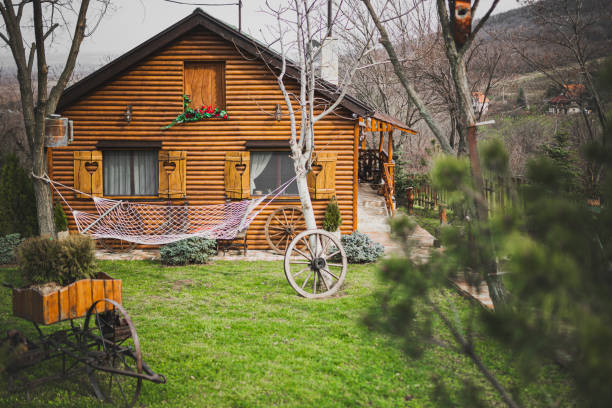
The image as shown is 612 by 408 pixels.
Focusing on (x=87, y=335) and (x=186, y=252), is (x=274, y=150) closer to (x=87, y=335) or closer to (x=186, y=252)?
(x=186, y=252)

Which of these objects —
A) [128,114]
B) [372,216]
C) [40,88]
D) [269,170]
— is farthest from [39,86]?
[372,216]

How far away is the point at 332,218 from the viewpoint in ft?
31.6

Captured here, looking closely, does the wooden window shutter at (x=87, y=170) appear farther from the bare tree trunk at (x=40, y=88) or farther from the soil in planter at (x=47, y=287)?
the soil in planter at (x=47, y=287)

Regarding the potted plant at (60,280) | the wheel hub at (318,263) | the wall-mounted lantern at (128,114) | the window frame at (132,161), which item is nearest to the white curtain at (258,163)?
the window frame at (132,161)

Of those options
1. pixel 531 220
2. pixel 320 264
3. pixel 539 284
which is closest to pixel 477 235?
pixel 531 220

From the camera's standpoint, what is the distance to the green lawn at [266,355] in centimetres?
384

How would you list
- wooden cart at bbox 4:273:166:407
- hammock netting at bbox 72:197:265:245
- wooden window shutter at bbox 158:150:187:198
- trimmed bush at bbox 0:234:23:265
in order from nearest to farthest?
1. wooden cart at bbox 4:273:166:407
2. trimmed bush at bbox 0:234:23:265
3. hammock netting at bbox 72:197:265:245
4. wooden window shutter at bbox 158:150:187:198

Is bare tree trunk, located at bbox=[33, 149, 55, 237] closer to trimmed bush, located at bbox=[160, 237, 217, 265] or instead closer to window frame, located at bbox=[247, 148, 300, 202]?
trimmed bush, located at bbox=[160, 237, 217, 265]

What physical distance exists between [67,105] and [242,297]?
6256mm

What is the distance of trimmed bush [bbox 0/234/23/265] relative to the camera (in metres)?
8.58

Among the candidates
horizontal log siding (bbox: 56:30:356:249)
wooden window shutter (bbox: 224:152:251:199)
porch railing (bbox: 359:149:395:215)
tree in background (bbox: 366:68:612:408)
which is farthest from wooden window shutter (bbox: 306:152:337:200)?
tree in background (bbox: 366:68:612:408)

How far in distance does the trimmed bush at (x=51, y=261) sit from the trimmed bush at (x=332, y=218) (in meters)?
6.03

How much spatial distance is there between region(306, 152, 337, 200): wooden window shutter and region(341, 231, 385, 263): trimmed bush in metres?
1.10

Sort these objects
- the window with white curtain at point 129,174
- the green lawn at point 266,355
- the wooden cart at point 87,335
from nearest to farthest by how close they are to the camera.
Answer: the wooden cart at point 87,335 < the green lawn at point 266,355 < the window with white curtain at point 129,174
